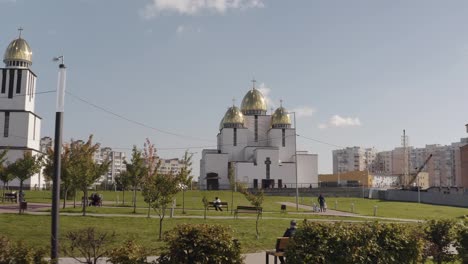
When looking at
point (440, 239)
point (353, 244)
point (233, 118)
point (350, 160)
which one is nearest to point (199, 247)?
point (353, 244)

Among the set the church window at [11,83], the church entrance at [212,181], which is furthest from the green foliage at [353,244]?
the church window at [11,83]

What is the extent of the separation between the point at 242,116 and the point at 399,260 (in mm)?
75744

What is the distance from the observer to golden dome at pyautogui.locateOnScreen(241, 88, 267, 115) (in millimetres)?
Answer: 87188

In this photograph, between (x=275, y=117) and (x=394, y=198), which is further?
(x=275, y=117)

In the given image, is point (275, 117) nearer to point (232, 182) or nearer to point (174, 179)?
point (232, 182)

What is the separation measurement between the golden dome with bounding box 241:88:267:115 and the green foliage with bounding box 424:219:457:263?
7538cm

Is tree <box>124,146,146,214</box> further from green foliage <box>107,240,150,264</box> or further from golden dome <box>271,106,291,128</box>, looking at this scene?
golden dome <box>271,106,291,128</box>

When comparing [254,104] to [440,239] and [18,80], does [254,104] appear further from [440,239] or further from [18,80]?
[440,239]

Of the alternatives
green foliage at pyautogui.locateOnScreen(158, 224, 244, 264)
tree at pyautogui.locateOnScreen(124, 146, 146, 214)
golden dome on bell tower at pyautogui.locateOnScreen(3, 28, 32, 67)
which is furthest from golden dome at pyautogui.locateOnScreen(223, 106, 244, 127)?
green foliage at pyautogui.locateOnScreen(158, 224, 244, 264)

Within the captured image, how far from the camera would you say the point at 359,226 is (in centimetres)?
980

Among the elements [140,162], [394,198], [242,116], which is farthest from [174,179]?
[242,116]

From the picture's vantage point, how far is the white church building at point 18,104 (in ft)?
240

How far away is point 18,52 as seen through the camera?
76.8 metres

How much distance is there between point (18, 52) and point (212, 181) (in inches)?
1513
